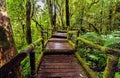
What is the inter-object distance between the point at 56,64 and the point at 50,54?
172 centimetres

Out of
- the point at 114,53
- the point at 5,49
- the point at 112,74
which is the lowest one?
the point at 112,74

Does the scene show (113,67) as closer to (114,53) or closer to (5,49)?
(114,53)

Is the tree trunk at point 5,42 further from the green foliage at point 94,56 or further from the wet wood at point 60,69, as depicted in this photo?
the green foliage at point 94,56

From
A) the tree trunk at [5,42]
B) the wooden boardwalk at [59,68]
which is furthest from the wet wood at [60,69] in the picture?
the tree trunk at [5,42]

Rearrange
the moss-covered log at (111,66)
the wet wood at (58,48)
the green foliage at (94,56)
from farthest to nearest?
the wet wood at (58,48), the green foliage at (94,56), the moss-covered log at (111,66)

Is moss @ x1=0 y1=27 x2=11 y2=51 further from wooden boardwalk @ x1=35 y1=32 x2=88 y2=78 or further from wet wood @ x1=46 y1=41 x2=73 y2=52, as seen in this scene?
wet wood @ x1=46 y1=41 x2=73 y2=52

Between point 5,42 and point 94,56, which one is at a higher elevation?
point 5,42

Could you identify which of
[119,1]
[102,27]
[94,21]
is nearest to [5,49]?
[119,1]

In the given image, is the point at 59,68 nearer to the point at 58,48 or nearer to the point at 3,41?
the point at 58,48

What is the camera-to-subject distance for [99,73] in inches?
287

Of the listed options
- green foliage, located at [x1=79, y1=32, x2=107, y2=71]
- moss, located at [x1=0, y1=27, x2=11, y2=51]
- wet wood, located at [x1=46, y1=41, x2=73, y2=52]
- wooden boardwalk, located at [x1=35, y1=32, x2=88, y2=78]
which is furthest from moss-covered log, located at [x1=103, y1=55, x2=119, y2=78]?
wet wood, located at [x1=46, y1=41, x2=73, y2=52]

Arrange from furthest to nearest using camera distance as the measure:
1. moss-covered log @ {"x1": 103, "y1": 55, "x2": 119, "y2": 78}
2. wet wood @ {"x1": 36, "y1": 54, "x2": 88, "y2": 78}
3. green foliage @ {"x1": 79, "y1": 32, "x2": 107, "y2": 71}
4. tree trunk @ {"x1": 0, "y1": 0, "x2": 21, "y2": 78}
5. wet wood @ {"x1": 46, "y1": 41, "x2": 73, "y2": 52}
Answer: wet wood @ {"x1": 46, "y1": 41, "x2": 73, "y2": 52} → green foliage @ {"x1": 79, "y1": 32, "x2": 107, "y2": 71} → wet wood @ {"x1": 36, "y1": 54, "x2": 88, "y2": 78} → moss-covered log @ {"x1": 103, "y1": 55, "x2": 119, "y2": 78} → tree trunk @ {"x1": 0, "y1": 0, "x2": 21, "y2": 78}

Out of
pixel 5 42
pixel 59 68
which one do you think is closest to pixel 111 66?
pixel 5 42

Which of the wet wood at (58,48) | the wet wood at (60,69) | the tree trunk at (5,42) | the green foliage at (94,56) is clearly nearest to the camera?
the tree trunk at (5,42)
